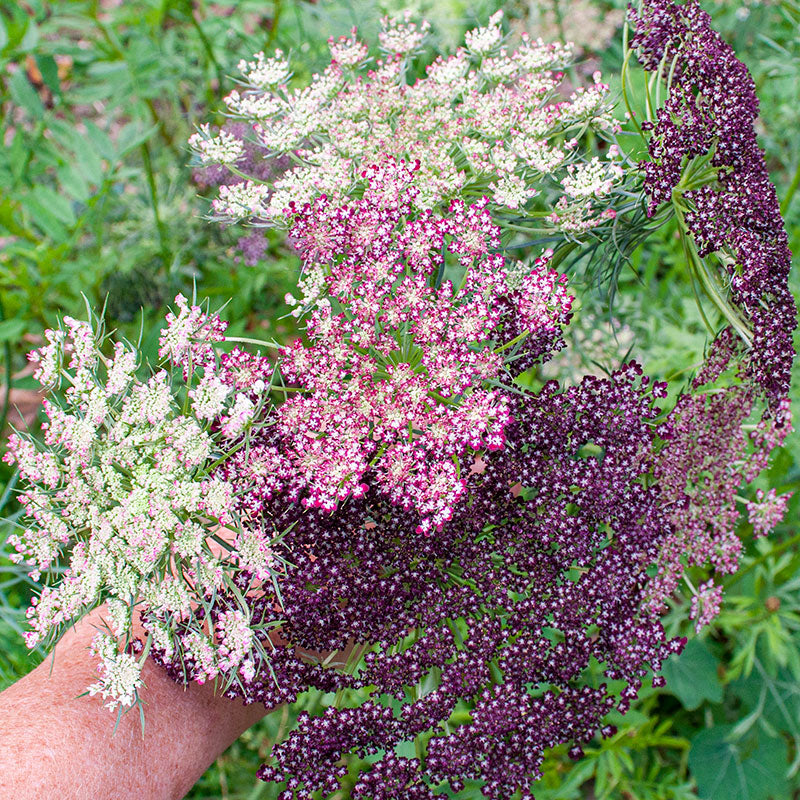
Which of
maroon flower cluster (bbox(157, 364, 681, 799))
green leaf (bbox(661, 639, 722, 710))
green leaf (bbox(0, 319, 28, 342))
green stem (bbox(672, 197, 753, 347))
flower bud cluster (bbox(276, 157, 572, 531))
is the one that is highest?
green leaf (bbox(0, 319, 28, 342))

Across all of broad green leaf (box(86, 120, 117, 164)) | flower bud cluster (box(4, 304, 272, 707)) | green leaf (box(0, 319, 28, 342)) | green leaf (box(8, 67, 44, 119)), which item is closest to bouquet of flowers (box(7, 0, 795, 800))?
flower bud cluster (box(4, 304, 272, 707))

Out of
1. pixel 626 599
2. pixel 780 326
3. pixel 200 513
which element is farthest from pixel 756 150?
pixel 200 513

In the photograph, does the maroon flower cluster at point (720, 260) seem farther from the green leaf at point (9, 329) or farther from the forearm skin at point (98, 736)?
the green leaf at point (9, 329)

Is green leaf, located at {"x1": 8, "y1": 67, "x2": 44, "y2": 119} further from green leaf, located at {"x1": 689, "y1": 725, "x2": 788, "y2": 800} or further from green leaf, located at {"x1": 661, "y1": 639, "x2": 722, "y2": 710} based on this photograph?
green leaf, located at {"x1": 689, "y1": 725, "x2": 788, "y2": 800}

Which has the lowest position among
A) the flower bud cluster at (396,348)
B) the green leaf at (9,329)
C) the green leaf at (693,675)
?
the green leaf at (693,675)

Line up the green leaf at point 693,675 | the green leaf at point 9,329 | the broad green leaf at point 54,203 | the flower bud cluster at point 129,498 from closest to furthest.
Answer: the flower bud cluster at point 129,498
the green leaf at point 9,329
the broad green leaf at point 54,203
the green leaf at point 693,675

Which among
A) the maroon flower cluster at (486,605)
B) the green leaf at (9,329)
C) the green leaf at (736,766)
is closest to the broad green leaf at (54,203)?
the green leaf at (9,329)

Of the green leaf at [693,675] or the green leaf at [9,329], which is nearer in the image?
the green leaf at [9,329]

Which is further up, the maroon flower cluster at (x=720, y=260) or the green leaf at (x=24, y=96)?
the green leaf at (x=24, y=96)

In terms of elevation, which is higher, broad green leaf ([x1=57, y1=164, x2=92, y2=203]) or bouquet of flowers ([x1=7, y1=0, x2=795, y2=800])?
broad green leaf ([x1=57, y1=164, x2=92, y2=203])
